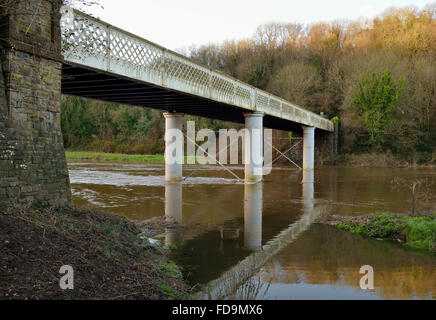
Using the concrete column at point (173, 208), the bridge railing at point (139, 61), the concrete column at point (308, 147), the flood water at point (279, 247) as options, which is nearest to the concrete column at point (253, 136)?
the bridge railing at point (139, 61)

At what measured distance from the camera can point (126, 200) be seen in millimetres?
15867

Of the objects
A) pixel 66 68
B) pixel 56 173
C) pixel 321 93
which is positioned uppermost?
pixel 321 93

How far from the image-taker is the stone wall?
23.1 feet

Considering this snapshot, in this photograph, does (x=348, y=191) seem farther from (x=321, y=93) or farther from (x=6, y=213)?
(x=321, y=93)

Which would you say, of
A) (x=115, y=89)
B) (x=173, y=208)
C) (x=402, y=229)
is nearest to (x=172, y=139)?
(x=115, y=89)

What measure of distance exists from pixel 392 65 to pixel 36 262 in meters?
45.8

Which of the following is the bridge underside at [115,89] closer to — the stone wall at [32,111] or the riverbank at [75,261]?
the stone wall at [32,111]

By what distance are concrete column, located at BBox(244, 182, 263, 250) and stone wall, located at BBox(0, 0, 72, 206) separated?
4222mm

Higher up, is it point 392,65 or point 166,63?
point 392,65

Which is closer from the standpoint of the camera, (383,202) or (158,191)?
(383,202)

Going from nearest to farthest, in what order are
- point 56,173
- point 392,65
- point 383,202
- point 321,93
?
point 56,173 → point 383,202 → point 392,65 → point 321,93
